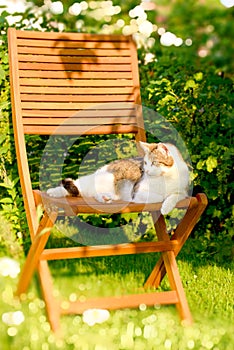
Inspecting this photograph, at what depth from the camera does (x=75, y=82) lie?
11.7ft

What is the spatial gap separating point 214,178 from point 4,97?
126cm

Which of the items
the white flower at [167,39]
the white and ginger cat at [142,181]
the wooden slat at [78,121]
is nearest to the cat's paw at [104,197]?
the white and ginger cat at [142,181]

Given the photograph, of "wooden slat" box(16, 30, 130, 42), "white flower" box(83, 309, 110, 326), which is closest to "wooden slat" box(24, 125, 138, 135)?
"wooden slat" box(16, 30, 130, 42)

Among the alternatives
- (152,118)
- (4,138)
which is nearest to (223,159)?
(152,118)

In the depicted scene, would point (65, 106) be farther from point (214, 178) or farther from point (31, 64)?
point (214, 178)

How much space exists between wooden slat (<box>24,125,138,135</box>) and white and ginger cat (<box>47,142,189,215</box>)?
356mm

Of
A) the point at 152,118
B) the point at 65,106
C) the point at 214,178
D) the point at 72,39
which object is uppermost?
the point at 72,39

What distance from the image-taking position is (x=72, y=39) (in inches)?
143

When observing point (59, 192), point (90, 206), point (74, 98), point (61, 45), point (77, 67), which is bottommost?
point (59, 192)

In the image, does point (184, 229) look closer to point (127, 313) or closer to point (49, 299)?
point (127, 313)

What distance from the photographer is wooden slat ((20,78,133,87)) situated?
345cm

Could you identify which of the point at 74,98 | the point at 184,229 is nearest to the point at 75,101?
the point at 74,98

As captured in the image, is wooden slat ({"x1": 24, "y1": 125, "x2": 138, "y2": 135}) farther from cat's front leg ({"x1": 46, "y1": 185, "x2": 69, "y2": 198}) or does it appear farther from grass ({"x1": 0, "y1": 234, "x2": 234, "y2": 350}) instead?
grass ({"x1": 0, "y1": 234, "x2": 234, "y2": 350})

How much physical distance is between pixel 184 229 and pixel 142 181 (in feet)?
0.93
